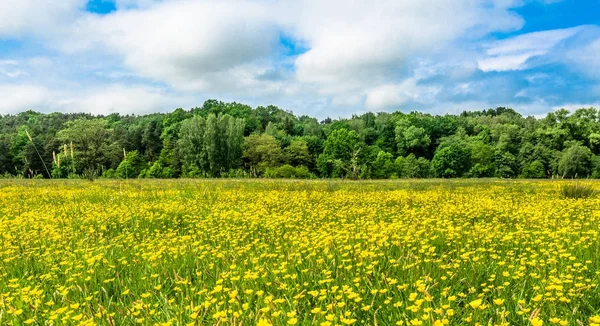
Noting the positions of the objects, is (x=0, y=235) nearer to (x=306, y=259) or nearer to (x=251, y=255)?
(x=251, y=255)

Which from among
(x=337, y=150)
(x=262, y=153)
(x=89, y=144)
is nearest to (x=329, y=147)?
(x=337, y=150)

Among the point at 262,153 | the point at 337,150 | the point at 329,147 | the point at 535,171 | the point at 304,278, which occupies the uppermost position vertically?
the point at 329,147

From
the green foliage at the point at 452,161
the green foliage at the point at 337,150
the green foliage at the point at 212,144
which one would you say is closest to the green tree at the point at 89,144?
the green foliage at the point at 212,144

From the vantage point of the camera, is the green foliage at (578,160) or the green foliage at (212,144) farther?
the green foliage at (212,144)

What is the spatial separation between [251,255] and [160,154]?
280ft

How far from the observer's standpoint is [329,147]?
81.3 m

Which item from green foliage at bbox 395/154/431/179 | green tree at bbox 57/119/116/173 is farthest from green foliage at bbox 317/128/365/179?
green tree at bbox 57/119/116/173

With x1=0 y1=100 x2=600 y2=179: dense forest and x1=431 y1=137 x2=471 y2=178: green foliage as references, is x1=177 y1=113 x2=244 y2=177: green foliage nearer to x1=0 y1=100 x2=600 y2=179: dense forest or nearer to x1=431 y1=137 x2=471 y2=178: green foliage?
x1=0 y1=100 x2=600 y2=179: dense forest

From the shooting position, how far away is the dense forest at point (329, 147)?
68375 mm

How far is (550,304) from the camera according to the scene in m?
3.19

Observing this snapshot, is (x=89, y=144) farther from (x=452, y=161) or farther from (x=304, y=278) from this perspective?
(x=304, y=278)

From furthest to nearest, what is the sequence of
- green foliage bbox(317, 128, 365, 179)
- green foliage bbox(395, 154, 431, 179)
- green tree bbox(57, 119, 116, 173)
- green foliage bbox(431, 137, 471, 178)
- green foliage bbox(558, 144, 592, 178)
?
1. green foliage bbox(431, 137, 471, 178)
2. green foliage bbox(317, 128, 365, 179)
3. green foliage bbox(395, 154, 431, 179)
4. green tree bbox(57, 119, 116, 173)
5. green foliage bbox(558, 144, 592, 178)

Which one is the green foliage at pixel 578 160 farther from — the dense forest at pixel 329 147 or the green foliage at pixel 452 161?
the green foliage at pixel 452 161

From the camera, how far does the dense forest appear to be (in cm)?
6838
